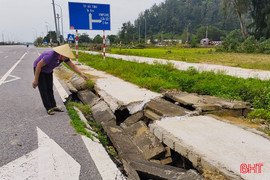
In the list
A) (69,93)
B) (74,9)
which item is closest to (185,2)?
(74,9)

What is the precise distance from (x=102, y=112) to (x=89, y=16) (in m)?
11.2

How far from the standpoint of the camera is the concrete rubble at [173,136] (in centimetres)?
230

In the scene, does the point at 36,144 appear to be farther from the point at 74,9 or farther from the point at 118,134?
the point at 74,9

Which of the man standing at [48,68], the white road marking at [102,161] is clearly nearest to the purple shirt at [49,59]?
the man standing at [48,68]

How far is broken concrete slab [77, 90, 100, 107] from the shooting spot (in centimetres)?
538

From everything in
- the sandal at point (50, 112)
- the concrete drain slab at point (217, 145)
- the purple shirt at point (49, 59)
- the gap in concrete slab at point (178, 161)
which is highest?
the purple shirt at point (49, 59)

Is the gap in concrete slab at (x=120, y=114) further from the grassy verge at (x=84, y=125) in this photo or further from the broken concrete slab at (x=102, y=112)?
the grassy verge at (x=84, y=125)

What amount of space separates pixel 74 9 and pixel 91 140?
12.5m

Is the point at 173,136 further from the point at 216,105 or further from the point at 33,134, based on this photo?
the point at 33,134

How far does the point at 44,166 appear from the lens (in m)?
2.46

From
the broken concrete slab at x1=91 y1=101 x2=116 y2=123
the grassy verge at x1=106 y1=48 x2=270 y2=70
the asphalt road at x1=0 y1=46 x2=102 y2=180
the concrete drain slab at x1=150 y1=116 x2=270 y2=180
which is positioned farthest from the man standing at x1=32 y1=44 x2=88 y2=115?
the grassy verge at x1=106 y1=48 x2=270 y2=70

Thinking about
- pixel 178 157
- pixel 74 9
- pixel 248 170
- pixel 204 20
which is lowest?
pixel 178 157

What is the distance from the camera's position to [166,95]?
4.96m

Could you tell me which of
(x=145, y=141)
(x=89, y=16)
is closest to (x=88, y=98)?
(x=145, y=141)
